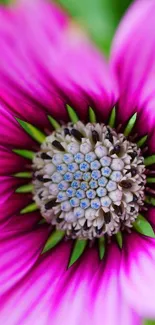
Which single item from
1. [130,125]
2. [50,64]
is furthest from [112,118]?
[50,64]

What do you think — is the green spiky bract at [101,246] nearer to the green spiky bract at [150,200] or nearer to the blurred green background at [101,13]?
the green spiky bract at [150,200]

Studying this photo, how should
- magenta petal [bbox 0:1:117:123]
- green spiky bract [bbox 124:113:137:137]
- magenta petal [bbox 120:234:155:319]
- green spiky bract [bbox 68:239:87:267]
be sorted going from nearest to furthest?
magenta petal [bbox 0:1:117:123]
magenta petal [bbox 120:234:155:319]
green spiky bract [bbox 124:113:137:137]
green spiky bract [bbox 68:239:87:267]

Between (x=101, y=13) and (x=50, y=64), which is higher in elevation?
(x=101, y=13)

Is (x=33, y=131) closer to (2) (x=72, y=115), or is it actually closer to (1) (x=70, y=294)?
(2) (x=72, y=115)

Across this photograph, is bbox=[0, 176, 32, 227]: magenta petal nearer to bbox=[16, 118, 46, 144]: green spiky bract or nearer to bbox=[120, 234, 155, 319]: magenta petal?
bbox=[16, 118, 46, 144]: green spiky bract

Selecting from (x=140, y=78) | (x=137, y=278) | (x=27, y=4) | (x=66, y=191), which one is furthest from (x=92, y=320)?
(x=27, y=4)

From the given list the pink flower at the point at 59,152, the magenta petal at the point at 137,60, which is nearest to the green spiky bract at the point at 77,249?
the pink flower at the point at 59,152

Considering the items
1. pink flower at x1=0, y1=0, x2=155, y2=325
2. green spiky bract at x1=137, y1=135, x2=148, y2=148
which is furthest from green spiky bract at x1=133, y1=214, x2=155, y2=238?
green spiky bract at x1=137, y1=135, x2=148, y2=148
